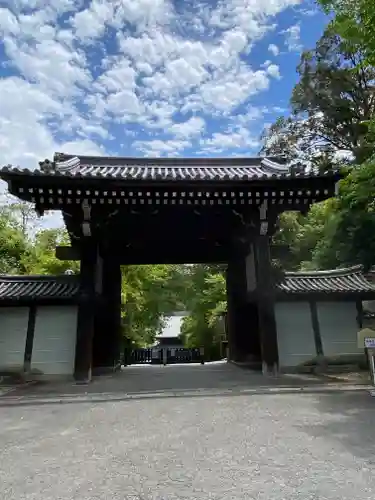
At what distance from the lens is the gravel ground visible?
326 cm

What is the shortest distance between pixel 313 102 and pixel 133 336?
56.9 feet

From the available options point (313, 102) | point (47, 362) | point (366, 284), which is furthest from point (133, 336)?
point (313, 102)

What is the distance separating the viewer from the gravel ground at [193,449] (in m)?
3.26

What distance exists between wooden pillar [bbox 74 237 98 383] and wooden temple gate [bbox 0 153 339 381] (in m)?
0.02

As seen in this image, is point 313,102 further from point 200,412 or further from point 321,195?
point 200,412

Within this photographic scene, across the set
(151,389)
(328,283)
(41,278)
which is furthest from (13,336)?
(328,283)

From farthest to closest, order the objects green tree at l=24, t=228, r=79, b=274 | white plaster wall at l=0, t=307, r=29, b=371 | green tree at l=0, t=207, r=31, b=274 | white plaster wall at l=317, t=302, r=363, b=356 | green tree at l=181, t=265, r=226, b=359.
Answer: green tree at l=181, t=265, r=226, b=359 → green tree at l=0, t=207, r=31, b=274 → green tree at l=24, t=228, r=79, b=274 → white plaster wall at l=317, t=302, r=363, b=356 → white plaster wall at l=0, t=307, r=29, b=371

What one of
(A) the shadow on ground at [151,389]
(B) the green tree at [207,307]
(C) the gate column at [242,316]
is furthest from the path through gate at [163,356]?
(A) the shadow on ground at [151,389]

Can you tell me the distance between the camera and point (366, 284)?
37.9 ft

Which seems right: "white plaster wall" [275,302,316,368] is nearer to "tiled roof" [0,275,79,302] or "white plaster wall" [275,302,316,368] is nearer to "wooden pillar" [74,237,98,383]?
"wooden pillar" [74,237,98,383]

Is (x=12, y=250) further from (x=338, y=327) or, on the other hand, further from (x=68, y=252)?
(x=338, y=327)

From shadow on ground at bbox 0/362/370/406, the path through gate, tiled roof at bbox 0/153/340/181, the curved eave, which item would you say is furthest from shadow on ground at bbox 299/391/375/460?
the path through gate

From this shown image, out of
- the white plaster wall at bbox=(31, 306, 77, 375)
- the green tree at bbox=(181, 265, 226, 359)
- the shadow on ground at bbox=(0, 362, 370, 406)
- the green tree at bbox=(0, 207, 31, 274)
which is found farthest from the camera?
the green tree at bbox=(181, 265, 226, 359)

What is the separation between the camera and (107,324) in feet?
42.0
